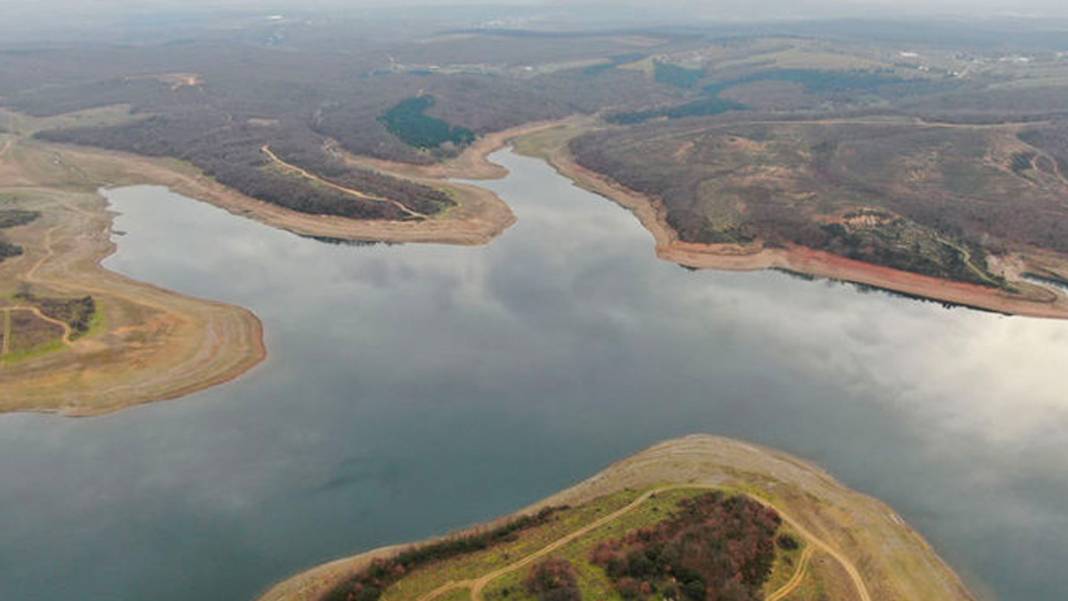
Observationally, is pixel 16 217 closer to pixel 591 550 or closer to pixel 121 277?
pixel 121 277

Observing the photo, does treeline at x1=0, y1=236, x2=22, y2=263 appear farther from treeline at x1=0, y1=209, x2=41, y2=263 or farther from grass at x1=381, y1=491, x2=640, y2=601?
grass at x1=381, y1=491, x2=640, y2=601

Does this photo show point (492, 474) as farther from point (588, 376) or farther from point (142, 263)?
point (142, 263)

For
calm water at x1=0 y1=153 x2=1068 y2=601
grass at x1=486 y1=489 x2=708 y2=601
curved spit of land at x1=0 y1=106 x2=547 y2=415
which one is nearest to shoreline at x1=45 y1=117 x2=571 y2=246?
curved spit of land at x1=0 y1=106 x2=547 y2=415

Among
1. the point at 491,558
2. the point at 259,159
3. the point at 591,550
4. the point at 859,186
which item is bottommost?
the point at 491,558

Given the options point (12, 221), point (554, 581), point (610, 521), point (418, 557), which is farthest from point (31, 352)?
point (610, 521)

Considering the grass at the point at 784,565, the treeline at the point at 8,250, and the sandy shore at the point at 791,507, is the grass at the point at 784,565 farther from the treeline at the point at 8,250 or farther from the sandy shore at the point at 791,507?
the treeline at the point at 8,250

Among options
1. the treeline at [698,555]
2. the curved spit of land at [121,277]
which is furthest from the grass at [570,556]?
the curved spit of land at [121,277]
